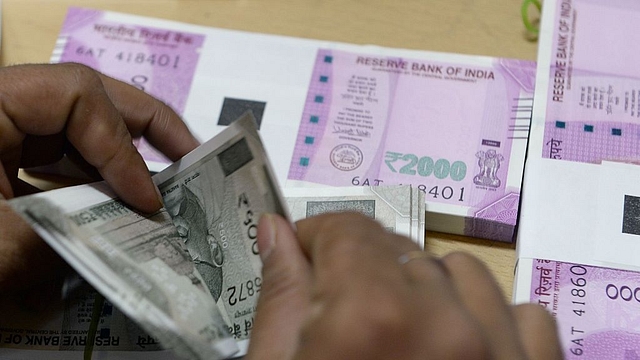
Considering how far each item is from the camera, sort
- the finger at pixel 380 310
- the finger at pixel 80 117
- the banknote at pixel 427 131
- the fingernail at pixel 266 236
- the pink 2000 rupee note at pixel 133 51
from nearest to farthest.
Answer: the finger at pixel 380 310 < the fingernail at pixel 266 236 < the finger at pixel 80 117 < the banknote at pixel 427 131 < the pink 2000 rupee note at pixel 133 51

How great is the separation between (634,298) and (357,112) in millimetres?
363

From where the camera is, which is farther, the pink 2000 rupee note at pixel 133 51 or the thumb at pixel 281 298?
the pink 2000 rupee note at pixel 133 51

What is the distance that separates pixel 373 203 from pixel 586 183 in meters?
0.23

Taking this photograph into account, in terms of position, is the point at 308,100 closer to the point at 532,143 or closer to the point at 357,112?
the point at 357,112

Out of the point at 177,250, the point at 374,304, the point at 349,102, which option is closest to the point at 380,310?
the point at 374,304

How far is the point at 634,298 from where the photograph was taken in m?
0.68

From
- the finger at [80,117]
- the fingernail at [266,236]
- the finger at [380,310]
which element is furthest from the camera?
the finger at [80,117]

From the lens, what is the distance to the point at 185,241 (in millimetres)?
646

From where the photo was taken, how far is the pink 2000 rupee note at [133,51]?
90cm

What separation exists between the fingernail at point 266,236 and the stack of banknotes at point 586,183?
31 centimetres

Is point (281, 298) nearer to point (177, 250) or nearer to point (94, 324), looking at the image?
point (177, 250)

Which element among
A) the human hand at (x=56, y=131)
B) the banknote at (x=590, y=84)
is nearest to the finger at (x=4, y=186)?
the human hand at (x=56, y=131)

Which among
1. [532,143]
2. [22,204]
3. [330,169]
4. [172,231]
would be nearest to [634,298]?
[532,143]

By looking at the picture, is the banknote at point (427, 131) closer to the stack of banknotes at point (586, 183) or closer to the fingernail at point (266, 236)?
the stack of banknotes at point (586, 183)
